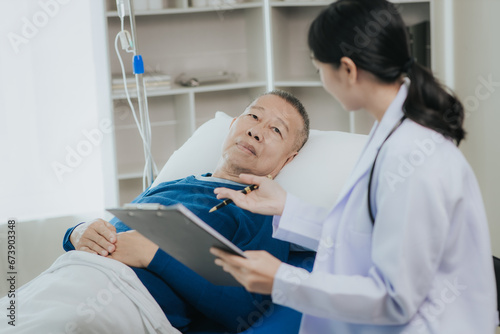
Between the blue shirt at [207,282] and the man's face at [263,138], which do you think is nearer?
the blue shirt at [207,282]

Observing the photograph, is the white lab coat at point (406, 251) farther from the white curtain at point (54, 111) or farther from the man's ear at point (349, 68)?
the white curtain at point (54, 111)

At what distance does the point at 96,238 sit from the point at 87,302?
0.26 meters

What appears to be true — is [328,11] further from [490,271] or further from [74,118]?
[74,118]

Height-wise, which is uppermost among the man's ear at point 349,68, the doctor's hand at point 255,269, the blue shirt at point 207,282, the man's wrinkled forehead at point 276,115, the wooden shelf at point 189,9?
the wooden shelf at point 189,9

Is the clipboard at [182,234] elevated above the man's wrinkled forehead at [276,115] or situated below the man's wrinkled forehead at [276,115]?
below

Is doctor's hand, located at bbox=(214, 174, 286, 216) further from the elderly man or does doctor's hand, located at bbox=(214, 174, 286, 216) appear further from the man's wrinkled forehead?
the man's wrinkled forehead

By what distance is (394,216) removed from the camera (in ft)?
3.16

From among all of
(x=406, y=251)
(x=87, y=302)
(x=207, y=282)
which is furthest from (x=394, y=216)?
(x=87, y=302)

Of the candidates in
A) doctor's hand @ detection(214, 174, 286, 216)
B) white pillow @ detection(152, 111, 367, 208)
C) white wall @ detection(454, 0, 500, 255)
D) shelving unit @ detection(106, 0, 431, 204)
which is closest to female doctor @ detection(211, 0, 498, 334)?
doctor's hand @ detection(214, 174, 286, 216)

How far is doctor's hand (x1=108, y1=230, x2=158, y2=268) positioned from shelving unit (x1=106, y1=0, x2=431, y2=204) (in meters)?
1.56

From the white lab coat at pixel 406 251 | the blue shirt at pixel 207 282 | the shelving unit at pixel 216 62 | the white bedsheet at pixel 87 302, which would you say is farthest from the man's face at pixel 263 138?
the shelving unit at pixel 216 62

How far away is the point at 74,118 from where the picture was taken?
124 inches

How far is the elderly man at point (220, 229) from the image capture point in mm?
1501

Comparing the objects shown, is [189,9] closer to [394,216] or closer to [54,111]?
[54,111]
